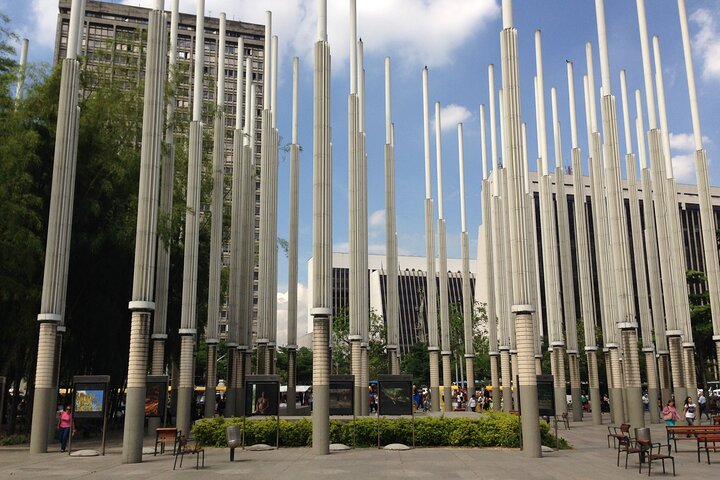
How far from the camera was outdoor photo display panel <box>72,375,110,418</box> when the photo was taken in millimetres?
20031

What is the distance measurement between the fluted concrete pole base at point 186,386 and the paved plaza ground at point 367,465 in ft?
19.1

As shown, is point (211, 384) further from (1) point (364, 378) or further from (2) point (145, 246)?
(2) point (145, 246)

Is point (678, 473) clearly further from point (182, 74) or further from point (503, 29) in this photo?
point (182, 74)

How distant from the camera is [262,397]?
2316cm

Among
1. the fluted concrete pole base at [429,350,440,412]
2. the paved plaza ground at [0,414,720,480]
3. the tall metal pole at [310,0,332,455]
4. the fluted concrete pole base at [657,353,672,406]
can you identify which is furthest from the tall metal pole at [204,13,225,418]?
the fluted concrete pole base at [657,353,672,406]

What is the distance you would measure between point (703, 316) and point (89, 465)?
138ft

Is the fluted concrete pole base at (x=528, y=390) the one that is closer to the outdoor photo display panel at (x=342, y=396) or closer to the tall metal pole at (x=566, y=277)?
the outdoor photo display panel at (x=342, y=396)

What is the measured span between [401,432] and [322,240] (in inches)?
268

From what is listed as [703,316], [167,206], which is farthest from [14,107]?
[703,316]

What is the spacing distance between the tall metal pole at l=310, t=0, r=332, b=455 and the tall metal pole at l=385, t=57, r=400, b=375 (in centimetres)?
1544

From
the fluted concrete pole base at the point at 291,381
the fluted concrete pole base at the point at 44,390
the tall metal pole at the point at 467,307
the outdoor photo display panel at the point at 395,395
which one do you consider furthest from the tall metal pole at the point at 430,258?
the fluted concrete pole base at the point at 44,390

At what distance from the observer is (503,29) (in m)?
21.7

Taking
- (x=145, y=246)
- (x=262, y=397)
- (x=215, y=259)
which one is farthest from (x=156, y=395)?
(x=215, y=259)

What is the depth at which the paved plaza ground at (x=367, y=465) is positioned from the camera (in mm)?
15055
